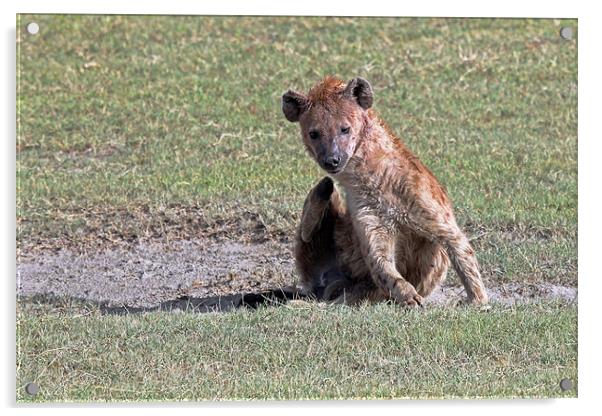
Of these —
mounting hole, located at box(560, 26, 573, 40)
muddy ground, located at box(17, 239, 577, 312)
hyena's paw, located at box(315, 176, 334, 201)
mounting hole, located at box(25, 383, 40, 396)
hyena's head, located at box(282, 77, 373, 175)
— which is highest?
mounting hole, located at box(560, 26, 573, 40)

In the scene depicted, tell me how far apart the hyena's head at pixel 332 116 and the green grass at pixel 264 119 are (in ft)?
2.45

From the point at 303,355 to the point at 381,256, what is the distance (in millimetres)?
691

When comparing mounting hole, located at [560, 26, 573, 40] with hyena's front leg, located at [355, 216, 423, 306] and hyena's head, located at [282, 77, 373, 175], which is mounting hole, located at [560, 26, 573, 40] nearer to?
hyena's head, located at [282, 77, 373, 175]

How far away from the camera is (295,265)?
8.02 meters

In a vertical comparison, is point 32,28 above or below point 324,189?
above

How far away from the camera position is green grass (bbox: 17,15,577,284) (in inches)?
327

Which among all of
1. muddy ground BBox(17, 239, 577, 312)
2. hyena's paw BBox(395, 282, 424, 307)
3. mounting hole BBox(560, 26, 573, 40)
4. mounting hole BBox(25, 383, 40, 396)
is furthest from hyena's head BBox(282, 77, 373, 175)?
mounting hole BBox(25, 383, 40, 396)

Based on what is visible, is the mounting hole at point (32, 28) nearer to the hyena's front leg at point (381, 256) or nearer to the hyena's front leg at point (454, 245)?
the hyena's front leg at point (381, 256)

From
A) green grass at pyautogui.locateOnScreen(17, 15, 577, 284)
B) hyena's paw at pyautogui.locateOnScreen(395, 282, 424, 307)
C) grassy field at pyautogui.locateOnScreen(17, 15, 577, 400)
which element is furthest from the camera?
green grass at pyautogui.locateOnScreen(17, 15, 577, 284)

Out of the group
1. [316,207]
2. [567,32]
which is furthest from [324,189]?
[567,32]

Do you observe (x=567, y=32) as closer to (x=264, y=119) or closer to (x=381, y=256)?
(x=381, y=256)

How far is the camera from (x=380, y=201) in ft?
24.2
